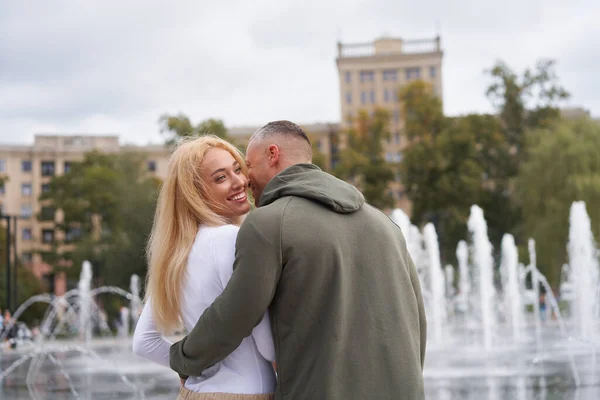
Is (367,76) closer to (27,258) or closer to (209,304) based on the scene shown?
(27,258)

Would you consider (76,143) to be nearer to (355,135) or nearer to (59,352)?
(355,135)

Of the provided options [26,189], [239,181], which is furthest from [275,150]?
[26,189]

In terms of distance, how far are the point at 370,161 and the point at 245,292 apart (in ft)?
135

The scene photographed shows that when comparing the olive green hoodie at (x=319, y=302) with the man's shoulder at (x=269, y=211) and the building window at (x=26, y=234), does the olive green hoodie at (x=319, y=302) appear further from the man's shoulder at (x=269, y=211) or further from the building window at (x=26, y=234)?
the building window at (x=26, y=234)

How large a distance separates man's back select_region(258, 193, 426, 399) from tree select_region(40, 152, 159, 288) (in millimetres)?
36248

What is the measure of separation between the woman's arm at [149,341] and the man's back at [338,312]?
463mm

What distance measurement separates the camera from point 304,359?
224 centimetres

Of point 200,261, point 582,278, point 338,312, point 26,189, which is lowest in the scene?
point 582,278

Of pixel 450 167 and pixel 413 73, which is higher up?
pixel 413 73

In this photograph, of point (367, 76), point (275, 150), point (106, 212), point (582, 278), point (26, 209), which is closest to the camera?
point (275, 150)

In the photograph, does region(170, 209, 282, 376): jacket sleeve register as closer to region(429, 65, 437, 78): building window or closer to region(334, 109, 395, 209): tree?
region(334, 109, 395, 209): tree

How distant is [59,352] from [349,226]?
2187cm

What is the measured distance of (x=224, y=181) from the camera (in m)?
2.57

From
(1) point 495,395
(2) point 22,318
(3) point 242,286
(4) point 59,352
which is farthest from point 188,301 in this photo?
(2) point 22,318
